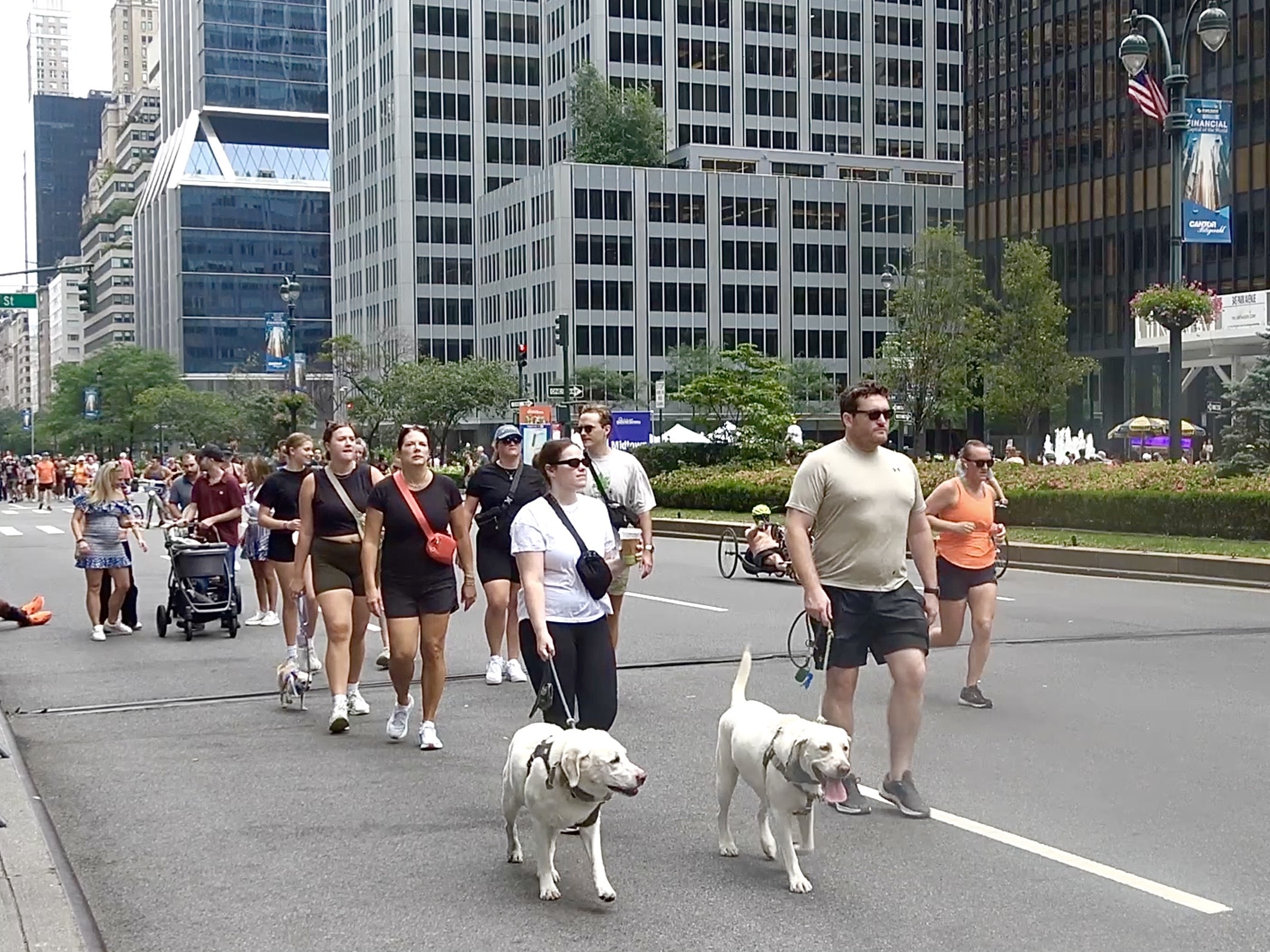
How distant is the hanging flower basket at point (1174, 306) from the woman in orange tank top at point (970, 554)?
15383mm

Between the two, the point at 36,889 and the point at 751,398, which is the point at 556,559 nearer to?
the point at 36,889

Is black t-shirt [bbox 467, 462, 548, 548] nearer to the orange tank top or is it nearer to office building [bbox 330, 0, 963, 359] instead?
the orange tank top

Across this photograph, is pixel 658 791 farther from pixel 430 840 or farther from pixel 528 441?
pixel 528 441

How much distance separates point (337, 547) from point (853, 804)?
381 cm

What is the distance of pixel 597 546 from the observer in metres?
6.93

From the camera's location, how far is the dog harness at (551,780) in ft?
Result: 18.1

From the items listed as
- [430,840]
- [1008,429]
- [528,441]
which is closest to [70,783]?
[430,840]

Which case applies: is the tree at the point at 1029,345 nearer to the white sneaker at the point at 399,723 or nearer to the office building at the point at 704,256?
the office building at the point at 704,256

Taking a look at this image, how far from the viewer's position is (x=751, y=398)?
4156 cm

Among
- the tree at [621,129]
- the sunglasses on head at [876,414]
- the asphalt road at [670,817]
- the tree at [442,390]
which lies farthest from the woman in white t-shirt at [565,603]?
the tree at [621,129]

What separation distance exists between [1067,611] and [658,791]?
30.3 feet

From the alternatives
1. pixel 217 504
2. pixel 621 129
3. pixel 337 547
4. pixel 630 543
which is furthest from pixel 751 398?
pixel 621 129

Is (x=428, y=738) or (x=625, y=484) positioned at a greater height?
(x=625, y=484)

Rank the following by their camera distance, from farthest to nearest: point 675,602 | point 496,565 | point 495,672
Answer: point 675,602 < point 495,672 < point 496,565
